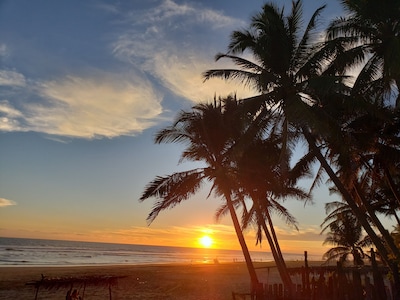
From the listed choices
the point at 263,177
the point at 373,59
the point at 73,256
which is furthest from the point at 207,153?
the point at 73,256

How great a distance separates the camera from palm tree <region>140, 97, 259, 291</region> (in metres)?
14.5

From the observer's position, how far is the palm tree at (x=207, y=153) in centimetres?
1455

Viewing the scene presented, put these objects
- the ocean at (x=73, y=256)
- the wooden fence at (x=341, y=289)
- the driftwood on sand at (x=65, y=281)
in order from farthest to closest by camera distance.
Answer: the ocean at (x=73, y=256) < the driftwood on sand at (x=65, y=281) < the wooden fence at (x=341, y=289)

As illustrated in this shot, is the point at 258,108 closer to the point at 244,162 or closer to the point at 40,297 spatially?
the point at 244,162

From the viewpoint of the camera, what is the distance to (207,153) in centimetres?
Answer: 1529

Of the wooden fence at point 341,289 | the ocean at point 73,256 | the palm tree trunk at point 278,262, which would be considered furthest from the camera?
the ocean at point 73,256

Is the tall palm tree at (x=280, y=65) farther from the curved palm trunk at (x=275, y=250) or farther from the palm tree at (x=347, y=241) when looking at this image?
the palm tree at (x=347, y=241)

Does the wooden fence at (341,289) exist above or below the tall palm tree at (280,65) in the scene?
below

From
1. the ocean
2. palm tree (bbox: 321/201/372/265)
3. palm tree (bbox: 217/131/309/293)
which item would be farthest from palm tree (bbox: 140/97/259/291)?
the ocean

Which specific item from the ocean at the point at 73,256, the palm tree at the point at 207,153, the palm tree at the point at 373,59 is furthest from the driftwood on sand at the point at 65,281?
the ocean at the point at 73,256

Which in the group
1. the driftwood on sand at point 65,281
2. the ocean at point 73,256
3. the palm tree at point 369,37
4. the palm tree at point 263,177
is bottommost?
the ocean at point 73,256

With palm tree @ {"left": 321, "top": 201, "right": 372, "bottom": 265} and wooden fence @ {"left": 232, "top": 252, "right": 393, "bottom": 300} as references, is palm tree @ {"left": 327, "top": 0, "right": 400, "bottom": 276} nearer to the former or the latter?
wooden fence @ {"left": 232, "top": 252, "right": 393, "bottom": 300}

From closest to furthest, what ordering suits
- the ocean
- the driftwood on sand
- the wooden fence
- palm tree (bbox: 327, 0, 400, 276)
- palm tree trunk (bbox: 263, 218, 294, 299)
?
the wooden fence → the driftwood on sand → palm tree (bbox: 327, 0, 400, 276) → palm tree trunk (bbox: 263, 218, 294, 299) → the ocean

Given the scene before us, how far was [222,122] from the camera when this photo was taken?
50.2 feet
